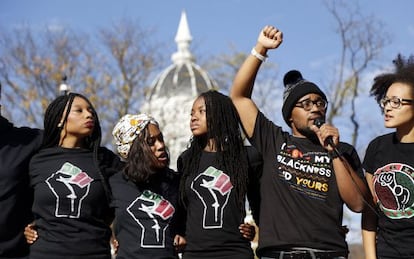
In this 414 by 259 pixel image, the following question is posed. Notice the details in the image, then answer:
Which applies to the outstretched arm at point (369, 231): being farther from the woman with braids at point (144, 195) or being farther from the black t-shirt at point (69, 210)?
the black t-shirt at point (69, 210)

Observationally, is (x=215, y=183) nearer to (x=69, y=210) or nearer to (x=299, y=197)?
(x=299, y=197)

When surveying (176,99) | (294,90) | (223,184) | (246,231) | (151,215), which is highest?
(176,99)

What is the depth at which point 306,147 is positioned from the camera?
15.9 ft

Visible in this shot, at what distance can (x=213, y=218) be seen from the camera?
4.84 metres

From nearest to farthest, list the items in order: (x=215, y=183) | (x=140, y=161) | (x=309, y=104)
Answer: (x=309, y=104) → (x=215, y=183) → (x=140, y=161)

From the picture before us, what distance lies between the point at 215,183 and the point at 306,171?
2.21 ft

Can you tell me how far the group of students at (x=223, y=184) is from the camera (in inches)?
183

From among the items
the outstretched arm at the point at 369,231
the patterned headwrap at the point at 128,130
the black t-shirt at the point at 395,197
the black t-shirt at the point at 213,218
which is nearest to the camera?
the black t-shirt at the point at 395,197

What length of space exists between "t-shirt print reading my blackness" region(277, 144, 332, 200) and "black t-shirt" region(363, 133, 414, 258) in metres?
0.41

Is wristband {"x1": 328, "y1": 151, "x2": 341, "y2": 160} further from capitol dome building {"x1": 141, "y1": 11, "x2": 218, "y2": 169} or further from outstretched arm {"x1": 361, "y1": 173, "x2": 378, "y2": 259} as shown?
capitol dome building {"x1": 141, "y1": 11, "x2": 218, "y2": 169}

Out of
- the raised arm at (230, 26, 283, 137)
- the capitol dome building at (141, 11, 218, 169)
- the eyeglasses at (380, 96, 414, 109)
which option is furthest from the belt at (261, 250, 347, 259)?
the capitol dome building at (141, 11, 218, 169)

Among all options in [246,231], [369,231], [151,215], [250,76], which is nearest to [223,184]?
[246,231]

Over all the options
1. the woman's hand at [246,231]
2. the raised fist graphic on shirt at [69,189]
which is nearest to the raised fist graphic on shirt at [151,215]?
the raised fist graphic on shirt at [69,189]

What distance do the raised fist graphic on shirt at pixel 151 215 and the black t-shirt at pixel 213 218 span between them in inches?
7.1
